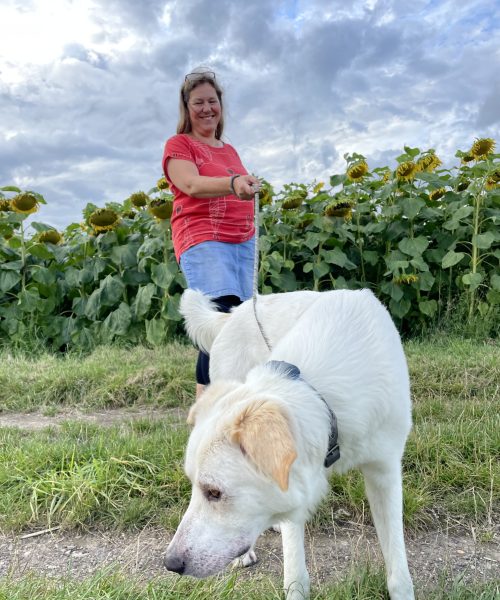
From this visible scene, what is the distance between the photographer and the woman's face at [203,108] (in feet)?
12.2

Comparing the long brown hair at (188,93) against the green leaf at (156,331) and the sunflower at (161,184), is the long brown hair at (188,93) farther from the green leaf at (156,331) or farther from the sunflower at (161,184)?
the green leaf at (156,331)

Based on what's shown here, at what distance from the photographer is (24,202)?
262 inches

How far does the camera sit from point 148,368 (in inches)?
201

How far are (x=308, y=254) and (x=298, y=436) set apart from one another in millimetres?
4899

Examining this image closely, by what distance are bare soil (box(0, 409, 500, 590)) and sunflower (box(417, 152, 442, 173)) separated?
14.1 feet

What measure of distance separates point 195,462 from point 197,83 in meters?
2.73

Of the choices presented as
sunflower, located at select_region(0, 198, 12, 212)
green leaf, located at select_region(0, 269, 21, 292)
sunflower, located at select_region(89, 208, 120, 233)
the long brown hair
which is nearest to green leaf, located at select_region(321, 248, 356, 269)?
sunflower, located at select_region(89, 208, 120, 233)

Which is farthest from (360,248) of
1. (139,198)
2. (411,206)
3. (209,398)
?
(209,398)

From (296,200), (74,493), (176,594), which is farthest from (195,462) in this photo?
(296,200)

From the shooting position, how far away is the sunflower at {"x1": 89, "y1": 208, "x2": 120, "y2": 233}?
21.3ft

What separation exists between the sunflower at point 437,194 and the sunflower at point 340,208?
86 centimetres

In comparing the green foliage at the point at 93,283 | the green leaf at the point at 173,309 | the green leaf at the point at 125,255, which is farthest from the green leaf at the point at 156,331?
the green leaf at the point at 125,255

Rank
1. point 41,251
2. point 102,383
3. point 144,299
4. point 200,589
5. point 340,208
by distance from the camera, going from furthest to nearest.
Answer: point 41,251 < point 144,299 < point 340,208 < point 102,383 < point 200,589

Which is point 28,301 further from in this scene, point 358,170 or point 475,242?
point 475,242
